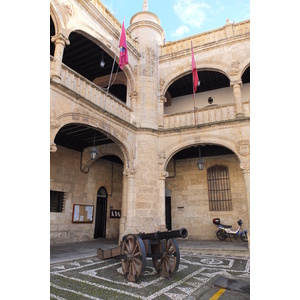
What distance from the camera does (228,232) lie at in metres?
9.82

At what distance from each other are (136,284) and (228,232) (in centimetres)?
685

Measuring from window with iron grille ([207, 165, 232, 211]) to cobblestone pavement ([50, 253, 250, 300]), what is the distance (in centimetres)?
503

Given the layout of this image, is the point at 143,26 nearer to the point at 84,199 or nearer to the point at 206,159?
the point at 206,159

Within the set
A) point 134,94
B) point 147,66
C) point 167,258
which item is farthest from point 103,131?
point 167,258

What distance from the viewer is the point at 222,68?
9.80 m

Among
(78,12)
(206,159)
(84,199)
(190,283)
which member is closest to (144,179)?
(84,199)

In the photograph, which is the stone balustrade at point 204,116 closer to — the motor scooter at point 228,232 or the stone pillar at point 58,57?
the motor scooter at point 228,232

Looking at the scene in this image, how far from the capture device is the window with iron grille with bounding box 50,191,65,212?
910 centimetres

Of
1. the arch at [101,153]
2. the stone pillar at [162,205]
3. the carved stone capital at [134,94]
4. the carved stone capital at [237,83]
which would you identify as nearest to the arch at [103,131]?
the arch at [101,153]

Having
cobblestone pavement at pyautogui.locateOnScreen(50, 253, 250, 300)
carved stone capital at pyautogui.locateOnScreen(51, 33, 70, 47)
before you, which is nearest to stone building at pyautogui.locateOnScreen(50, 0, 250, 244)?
carved stone capital at pyautogui.locateOnScreen(51, 33, 70, 47)

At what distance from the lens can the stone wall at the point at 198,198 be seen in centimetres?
1058

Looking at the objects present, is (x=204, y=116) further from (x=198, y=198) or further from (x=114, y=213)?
(x=114, y=213)
